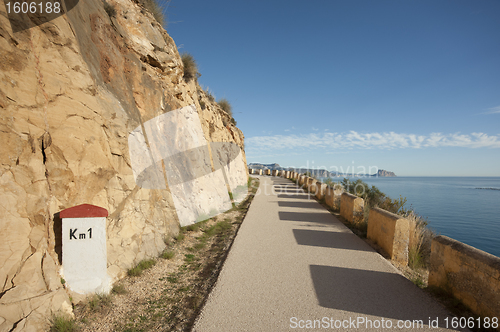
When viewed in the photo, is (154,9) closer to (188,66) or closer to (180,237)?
(188,66)

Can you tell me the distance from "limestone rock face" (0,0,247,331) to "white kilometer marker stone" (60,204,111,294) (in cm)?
18

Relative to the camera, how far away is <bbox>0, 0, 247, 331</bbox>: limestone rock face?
3242 mm

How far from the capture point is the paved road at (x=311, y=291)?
3.49m

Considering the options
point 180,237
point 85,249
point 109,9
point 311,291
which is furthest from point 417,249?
point 109,9

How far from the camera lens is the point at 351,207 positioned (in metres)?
9.11

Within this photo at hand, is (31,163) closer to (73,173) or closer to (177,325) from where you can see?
(73,173)

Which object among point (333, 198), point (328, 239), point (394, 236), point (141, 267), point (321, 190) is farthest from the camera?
point (321, 190)

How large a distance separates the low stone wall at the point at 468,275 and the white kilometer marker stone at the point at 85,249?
5868mm

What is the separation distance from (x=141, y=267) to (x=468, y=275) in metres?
5.83

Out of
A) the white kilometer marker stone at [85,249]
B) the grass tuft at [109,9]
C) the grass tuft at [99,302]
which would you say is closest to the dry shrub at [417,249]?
the grass tuft at [99,302]

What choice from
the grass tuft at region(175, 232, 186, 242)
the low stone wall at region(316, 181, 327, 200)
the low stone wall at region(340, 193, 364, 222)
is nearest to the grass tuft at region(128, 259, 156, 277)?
the grass tuft at region(175, 232, 186, 242)

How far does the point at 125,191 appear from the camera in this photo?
5.21 meters

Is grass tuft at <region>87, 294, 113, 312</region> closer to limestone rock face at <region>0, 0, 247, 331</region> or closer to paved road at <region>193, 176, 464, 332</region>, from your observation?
limestone rock face at <region>0, 0, 247, 331</region>

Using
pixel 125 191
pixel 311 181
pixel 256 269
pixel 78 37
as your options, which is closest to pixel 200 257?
pixel 256 269
